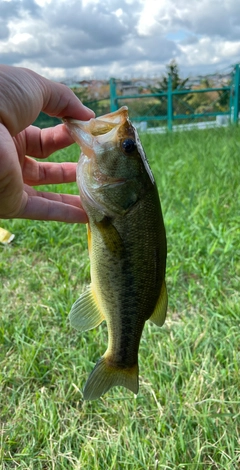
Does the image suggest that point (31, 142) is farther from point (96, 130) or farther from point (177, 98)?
point (177, 98)

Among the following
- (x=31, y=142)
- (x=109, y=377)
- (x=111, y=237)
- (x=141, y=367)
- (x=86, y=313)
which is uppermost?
(x=31, y=142)

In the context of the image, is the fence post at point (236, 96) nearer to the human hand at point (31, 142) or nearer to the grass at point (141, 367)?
the grass at point (141, 367)

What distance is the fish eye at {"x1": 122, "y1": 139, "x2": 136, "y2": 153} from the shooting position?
1.42 m

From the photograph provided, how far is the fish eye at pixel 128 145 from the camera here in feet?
4.65

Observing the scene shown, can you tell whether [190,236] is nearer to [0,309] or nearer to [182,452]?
[0,309]

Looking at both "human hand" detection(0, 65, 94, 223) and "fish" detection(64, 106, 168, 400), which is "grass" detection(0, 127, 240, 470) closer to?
"fish" detection(64, 106, 168, 400)

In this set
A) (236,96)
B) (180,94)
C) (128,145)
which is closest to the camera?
(128,145)

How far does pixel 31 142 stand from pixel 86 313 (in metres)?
0.87

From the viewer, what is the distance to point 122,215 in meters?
1.43

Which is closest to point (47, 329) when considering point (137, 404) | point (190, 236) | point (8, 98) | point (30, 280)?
point (30, 280)

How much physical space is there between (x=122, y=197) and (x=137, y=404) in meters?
1.27

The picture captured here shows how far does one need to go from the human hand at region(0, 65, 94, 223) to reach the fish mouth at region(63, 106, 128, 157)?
13 centimetres

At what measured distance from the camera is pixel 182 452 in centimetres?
191

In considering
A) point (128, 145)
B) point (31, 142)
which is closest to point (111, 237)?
point (128, 145)
